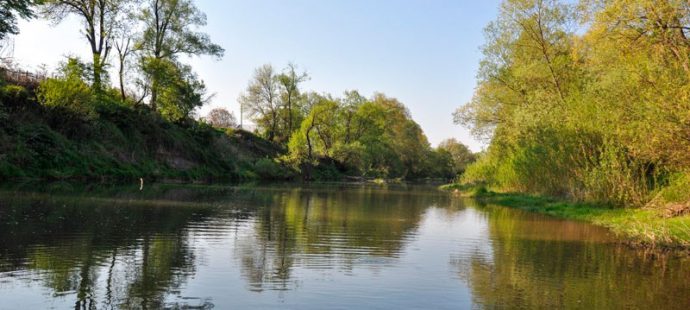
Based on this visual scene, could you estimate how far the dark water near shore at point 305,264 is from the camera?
885 cm

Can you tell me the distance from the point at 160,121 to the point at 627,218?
45992 millimetres

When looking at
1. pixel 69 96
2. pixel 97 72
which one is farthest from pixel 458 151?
pixel 69 96

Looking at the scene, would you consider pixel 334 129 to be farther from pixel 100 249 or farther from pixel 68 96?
pixel 100 249

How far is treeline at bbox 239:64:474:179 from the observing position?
8275 cm

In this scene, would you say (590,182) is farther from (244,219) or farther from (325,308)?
(325,308)

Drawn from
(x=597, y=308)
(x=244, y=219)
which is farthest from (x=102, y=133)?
(x=597, y=308)

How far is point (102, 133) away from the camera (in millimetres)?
45531

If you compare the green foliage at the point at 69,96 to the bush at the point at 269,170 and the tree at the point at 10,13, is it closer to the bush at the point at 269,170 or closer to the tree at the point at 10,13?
the tree at the point at 10,13

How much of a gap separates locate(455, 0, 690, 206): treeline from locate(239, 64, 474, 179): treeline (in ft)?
133

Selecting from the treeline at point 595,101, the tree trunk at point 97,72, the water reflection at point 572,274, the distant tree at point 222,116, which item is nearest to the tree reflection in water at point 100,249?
the water reflection at point 572,274

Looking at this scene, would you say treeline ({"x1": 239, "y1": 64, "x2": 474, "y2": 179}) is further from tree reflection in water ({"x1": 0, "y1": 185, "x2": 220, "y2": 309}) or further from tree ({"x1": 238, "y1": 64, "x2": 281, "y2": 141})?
tree reflection in water ({"x1": 0, "y1": 185, "x2": 220, "y2": 309})

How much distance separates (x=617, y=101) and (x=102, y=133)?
38.6 metres

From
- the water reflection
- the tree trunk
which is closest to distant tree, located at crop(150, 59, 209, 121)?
the tree trunk

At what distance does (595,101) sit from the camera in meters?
25.1
